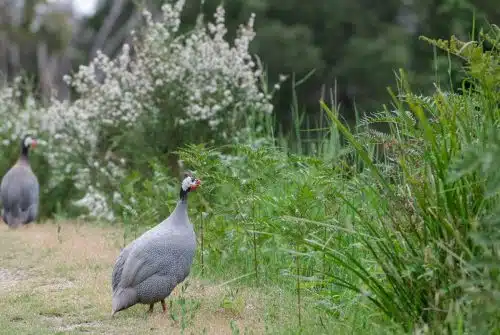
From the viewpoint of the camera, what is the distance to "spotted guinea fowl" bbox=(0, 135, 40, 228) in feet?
36.4

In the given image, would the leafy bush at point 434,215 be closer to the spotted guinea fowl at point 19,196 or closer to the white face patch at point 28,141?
the spotted guinea fowl at point 19,196

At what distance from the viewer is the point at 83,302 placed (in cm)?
632

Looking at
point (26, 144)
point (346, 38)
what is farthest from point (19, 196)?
point (346, 38)

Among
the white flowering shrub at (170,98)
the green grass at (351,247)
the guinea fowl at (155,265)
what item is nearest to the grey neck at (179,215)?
the guinea fowl at (155,265)

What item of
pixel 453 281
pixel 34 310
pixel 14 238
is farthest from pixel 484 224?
pixel 14 238

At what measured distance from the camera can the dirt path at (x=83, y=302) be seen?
221 inches

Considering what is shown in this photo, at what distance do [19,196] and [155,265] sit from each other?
568 cm

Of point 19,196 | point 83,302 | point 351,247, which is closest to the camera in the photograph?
point 83,302

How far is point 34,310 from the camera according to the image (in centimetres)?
611

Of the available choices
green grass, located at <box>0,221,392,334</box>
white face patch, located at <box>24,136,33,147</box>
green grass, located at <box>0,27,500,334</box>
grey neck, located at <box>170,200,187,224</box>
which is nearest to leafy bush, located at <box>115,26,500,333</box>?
green grass, located at <box>0,27,500,334</box>

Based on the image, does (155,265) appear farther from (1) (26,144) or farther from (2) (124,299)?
(1) (26,144)

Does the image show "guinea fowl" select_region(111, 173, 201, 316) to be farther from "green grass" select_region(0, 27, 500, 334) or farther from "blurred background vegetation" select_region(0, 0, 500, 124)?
"blurred background vegetation" select_region(0, 0, 500, 124)

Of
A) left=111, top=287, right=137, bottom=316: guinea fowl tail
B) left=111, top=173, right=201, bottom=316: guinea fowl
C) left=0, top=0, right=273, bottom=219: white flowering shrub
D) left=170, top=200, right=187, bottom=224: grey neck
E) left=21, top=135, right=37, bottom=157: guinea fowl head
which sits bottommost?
left=111, top=287, right=137, bottom=316: guinea fowl tail

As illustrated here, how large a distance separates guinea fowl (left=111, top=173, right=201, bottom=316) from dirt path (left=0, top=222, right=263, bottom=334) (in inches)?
5.8
